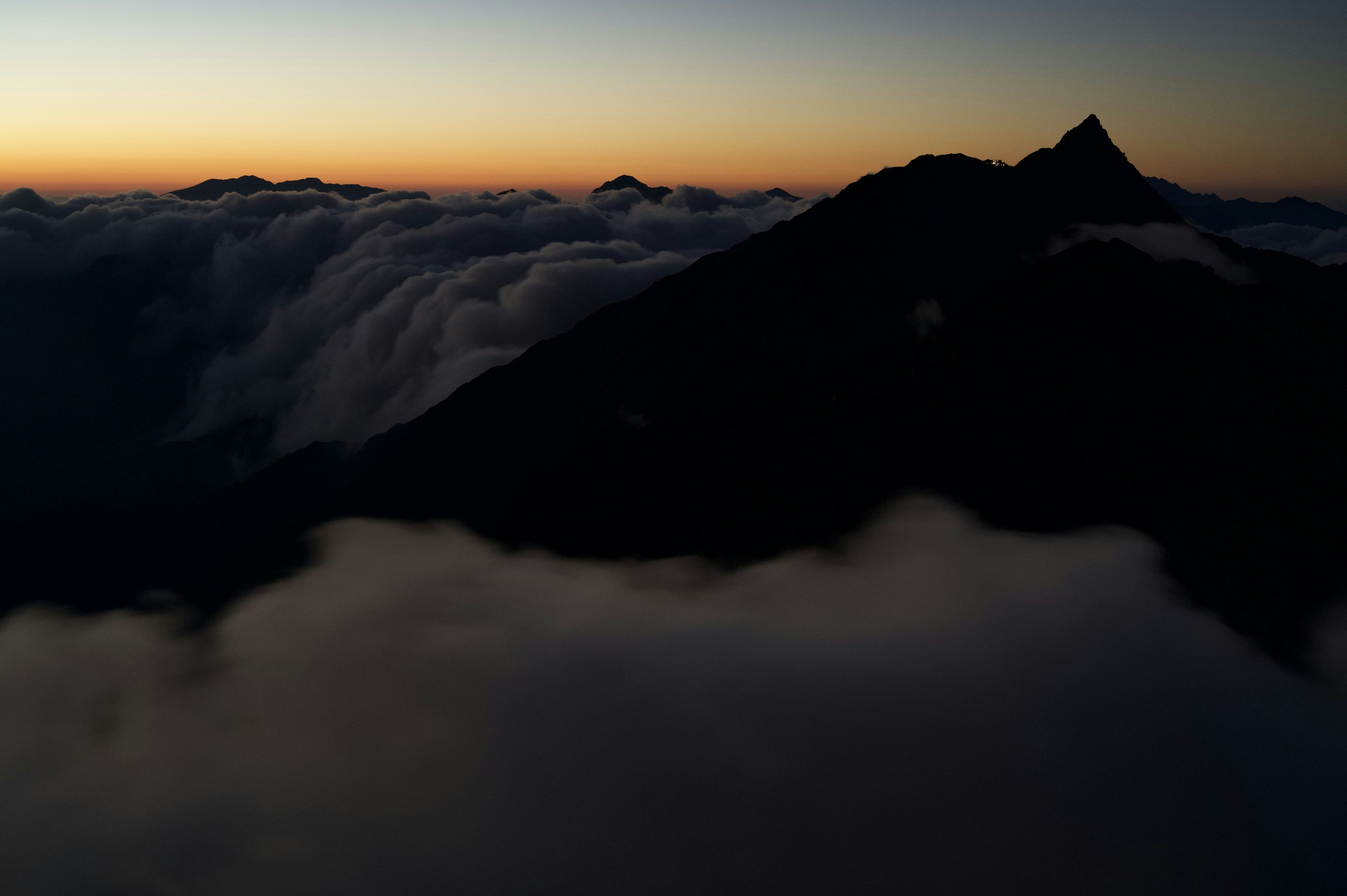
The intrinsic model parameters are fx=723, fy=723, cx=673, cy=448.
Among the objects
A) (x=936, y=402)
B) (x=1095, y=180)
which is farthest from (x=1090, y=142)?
(x=936, y=402)

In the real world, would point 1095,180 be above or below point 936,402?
above

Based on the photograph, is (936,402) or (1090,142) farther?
(1090,142)

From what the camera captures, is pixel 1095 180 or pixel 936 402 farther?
pixel 1095 180

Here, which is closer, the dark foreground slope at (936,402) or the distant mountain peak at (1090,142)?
the dark foreground slope at (936,402)

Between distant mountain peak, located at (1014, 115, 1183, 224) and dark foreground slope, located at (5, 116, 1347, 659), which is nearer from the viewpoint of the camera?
dark foreground slope, located at (5, 116, 1347, 659)

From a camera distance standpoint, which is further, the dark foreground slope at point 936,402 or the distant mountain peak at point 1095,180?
the distant mountain peak at point 1095,180

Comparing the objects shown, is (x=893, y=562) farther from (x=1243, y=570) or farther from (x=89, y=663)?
(x=89, y=663)

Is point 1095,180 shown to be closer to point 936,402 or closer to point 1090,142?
point 1090,142

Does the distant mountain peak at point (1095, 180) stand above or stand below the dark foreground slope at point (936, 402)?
above

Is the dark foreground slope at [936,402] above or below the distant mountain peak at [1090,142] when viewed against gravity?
below

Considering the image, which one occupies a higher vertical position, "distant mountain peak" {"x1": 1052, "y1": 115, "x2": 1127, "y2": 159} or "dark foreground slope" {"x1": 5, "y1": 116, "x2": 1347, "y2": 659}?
"distant mountain peak" {"x1": 1052, "y1": 115, "x2": 1127, "y2": 159}
